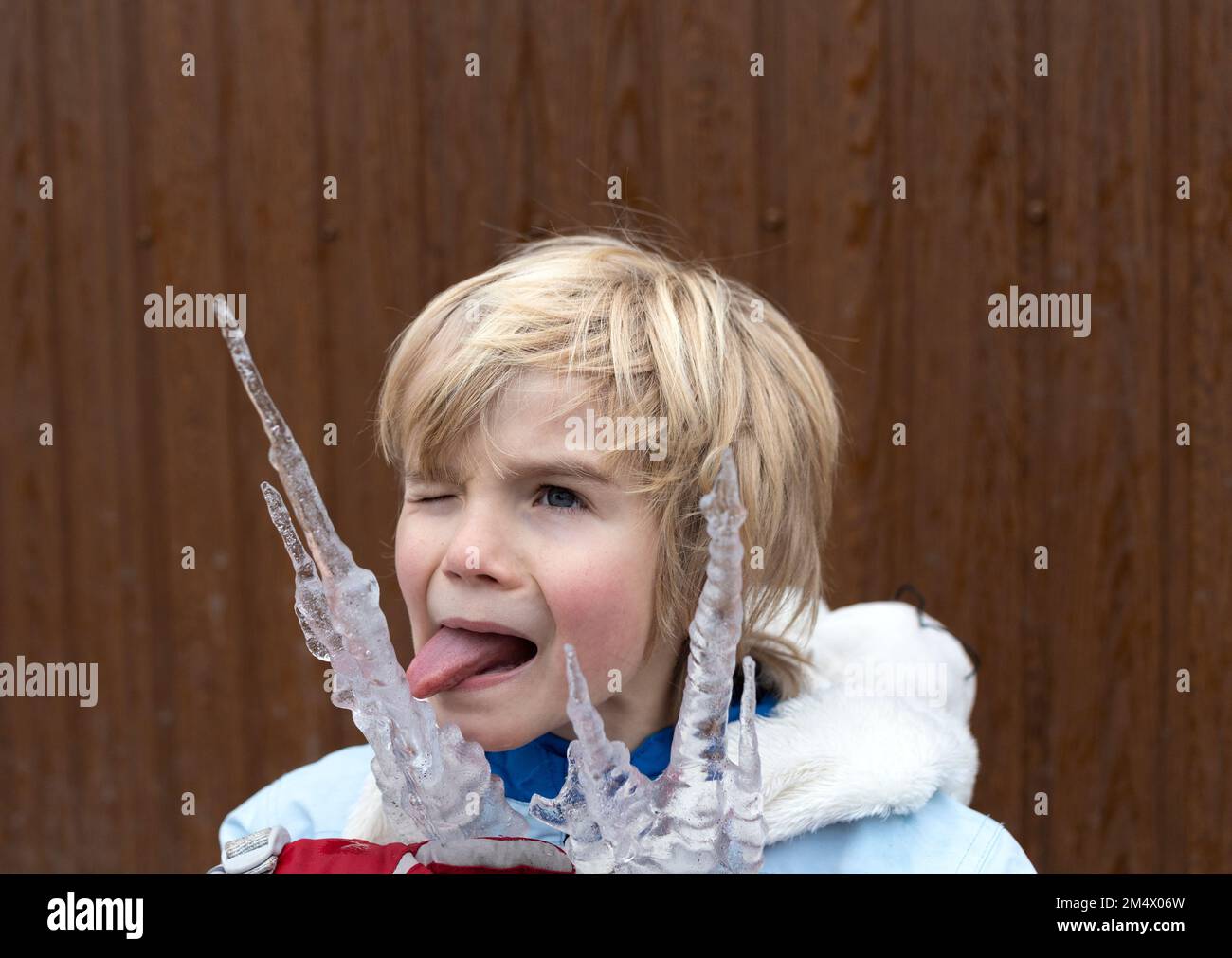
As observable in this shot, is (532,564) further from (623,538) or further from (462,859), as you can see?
(462,859)

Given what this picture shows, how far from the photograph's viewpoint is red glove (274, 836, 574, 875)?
73 cm

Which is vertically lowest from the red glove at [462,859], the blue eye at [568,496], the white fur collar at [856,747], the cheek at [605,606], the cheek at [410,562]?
the red glove at [462,859]

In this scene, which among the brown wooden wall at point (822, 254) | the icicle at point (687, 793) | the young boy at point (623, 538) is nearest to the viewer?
the icicle at point (687, 793)

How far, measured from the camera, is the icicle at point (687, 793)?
67cm

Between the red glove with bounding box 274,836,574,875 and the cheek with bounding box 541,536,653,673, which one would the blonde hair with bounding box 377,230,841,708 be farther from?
the red glove with bounding box 274,836,574,875

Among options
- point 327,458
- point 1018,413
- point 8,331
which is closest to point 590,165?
point 327,458

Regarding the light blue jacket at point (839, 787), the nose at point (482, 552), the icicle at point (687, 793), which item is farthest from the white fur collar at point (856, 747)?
the nose at point (482, 552)

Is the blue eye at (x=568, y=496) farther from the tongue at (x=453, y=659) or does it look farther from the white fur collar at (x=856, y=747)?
the white fur collar at (x=856, y=747)

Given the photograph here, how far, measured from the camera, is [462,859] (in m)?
0.73

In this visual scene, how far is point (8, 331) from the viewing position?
72.9 inches

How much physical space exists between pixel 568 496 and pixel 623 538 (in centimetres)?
5

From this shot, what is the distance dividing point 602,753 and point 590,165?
48.1 inches

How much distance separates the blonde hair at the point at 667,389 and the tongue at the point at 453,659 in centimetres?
13

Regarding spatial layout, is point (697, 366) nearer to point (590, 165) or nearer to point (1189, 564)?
point (590, 165)
